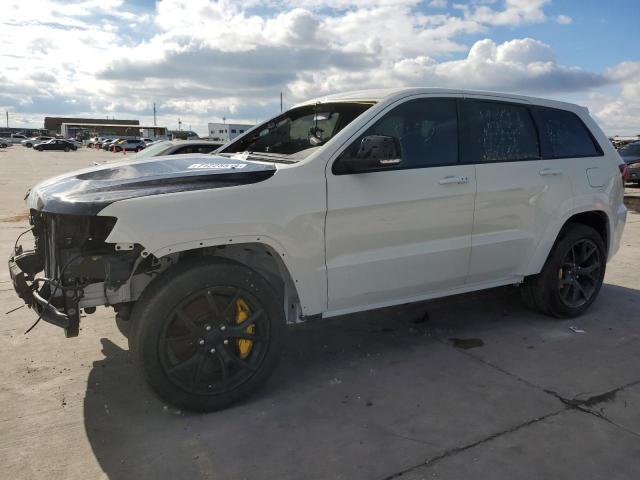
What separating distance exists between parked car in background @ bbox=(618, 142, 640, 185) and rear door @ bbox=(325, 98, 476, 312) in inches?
609

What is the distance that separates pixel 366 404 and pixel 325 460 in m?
0.66

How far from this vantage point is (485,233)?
428 centimetres

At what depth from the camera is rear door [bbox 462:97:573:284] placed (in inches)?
168

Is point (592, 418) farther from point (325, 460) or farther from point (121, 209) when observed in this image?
point (121, 209)

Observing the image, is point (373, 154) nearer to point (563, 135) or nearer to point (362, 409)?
point (362, 409)

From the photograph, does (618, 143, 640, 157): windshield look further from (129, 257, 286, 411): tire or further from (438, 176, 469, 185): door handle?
(129, 257, 286, 411): tire

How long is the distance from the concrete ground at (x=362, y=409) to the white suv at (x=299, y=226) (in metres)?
0.33

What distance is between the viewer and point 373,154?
345 cm

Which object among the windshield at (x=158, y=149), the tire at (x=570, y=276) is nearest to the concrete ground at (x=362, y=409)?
the tire at (x=570, y=276)

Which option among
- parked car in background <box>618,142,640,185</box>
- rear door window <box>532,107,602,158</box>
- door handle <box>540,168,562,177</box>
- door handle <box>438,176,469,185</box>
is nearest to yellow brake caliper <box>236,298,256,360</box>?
door handle <box>438,176,469,185</box>

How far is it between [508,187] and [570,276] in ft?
4.16

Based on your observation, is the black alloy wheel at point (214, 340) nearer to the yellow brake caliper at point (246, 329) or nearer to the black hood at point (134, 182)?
the yellow brake caliper at point (246, 329)

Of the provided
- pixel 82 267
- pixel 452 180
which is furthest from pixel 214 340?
pixel 452 180

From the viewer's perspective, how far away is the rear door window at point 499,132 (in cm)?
429
